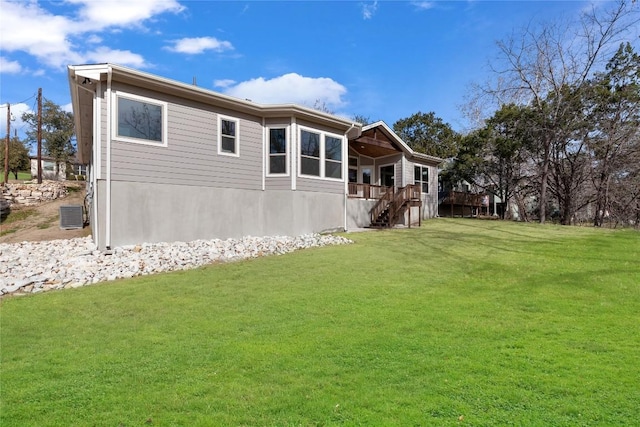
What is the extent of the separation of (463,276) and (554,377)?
3957 mm

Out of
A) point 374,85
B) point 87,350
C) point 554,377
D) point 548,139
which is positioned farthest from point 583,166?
point 87,350

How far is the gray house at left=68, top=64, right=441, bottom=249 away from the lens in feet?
29.6

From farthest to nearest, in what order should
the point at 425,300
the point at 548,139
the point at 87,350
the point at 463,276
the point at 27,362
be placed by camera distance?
1. the point at 548,139
2. the point at 463,276
3. the point at 425,300
4. the point at 87,350
5. the point at 27,362

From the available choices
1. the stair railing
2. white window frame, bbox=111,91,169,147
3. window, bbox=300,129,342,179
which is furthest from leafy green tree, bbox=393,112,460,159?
white window frame, bbox=111,91,169,147

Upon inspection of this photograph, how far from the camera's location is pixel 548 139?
20.4 metres

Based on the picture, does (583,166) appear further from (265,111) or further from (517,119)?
(265,111)

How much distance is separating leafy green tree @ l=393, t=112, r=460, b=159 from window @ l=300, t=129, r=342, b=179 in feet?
54.8

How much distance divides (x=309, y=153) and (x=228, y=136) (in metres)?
2.90

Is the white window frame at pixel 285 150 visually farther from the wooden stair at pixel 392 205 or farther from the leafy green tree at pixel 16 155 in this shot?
the leafy green tree at pixel 16 155

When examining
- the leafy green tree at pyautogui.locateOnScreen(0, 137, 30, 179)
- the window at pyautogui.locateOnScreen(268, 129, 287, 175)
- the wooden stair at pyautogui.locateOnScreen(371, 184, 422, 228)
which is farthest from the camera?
the leafy green tree at pyautogui.locateOnScreen(0, 137, 30, 179)

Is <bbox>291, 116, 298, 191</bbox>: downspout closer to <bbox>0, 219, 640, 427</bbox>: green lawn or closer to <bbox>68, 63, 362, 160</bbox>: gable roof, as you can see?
<bbox>68, 63, 362, 160</bbox>: gable roof

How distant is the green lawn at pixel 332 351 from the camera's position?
255 centimetres

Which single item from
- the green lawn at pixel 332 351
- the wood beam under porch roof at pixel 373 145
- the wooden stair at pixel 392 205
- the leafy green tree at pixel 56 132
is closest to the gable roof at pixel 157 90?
the wood beam under porch roof at pixel 373 145

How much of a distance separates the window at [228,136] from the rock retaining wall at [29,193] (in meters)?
15.9
